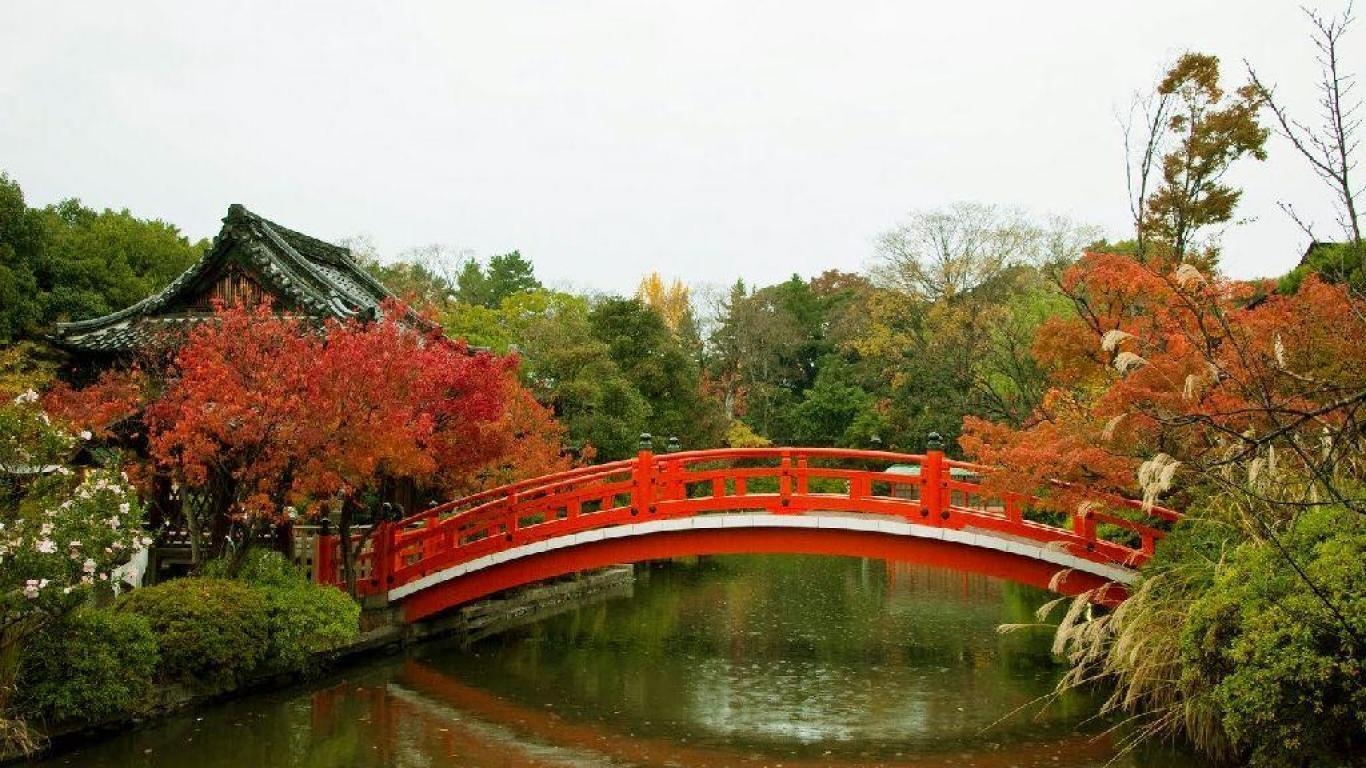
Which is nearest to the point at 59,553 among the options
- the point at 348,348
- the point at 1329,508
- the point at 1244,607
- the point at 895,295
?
the point at 348,348

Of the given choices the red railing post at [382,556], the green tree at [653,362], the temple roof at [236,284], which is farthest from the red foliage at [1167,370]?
the green tree at [653,362]

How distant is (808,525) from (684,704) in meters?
2.41

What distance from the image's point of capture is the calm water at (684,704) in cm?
932

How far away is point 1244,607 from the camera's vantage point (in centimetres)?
720

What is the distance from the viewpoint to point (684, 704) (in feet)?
36.8

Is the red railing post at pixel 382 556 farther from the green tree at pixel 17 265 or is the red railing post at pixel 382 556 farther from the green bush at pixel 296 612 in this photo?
the green tree at pixel 17 265

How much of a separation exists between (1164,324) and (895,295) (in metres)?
24.5

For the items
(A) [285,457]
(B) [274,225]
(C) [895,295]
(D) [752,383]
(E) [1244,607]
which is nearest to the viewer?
(E) [1244,607]

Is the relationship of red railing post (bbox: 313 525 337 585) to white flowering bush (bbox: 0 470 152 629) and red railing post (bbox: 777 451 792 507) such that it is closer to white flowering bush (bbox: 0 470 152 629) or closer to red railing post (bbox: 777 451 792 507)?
white flowering bush (bbox: 0 470 152 629)

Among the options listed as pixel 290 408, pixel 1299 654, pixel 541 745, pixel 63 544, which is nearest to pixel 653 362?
pixel 290 408

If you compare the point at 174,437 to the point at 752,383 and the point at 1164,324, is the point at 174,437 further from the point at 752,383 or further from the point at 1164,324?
the point at 752,383

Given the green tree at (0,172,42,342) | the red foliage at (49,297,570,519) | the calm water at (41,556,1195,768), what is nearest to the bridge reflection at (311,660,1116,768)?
the calm water at (41,556,1195,768)

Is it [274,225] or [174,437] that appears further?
[274,225]

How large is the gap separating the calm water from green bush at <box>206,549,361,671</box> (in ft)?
1.44
